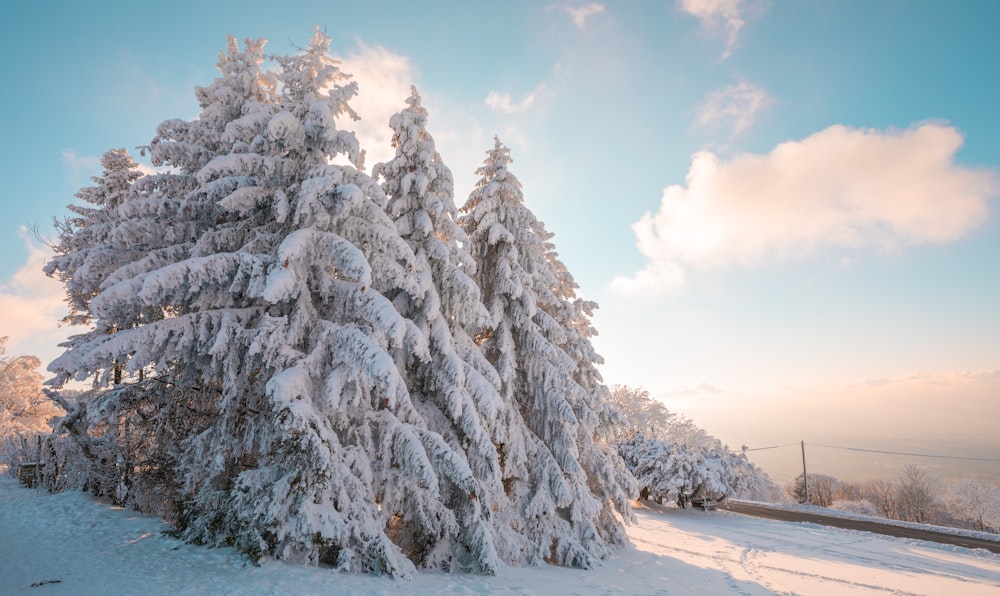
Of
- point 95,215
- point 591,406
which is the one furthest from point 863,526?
point 95,215

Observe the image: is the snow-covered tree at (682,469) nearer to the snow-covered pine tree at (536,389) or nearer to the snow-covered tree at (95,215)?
the snow-covered pine tree at (536,389)

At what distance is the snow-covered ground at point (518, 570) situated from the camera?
23.3 feet

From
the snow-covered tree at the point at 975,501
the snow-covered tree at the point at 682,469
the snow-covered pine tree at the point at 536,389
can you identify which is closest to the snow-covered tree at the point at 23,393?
the snow-covered pine tree at the point at 536,389

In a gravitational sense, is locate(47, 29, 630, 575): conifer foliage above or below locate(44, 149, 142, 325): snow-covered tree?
below

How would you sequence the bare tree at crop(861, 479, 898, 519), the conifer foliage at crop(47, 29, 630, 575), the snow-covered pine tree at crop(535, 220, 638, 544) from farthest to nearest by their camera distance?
the bare tree at crop(861, 479, 898, 519), the snow-covered pine tree at crop(535, 220, 638, 544), the conifer foliage at crop(47, 29, 630, 575)

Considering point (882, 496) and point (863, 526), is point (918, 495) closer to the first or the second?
point (882, 496)

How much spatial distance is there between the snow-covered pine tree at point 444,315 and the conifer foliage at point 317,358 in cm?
6

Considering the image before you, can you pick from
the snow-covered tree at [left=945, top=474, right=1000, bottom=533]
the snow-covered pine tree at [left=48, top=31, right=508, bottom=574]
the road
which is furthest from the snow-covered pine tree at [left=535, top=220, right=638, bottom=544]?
the snow-covered tree at [left=945, top=474, right=1000, bottom=533]

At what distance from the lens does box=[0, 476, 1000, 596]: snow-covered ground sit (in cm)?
709

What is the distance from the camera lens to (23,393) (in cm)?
3325

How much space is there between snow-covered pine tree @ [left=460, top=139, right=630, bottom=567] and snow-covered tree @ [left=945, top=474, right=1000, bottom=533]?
1860 inches

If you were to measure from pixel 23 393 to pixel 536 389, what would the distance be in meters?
41.8

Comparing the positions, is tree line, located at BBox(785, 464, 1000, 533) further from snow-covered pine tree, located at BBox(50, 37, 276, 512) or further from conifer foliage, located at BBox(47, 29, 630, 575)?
snow-covered pine tree, located at BBox(50, 37, 276, 512)

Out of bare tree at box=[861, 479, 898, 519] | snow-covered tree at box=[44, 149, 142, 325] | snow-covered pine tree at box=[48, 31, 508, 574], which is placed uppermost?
snow-covered tree at box=[44, 149, 142, 325]
